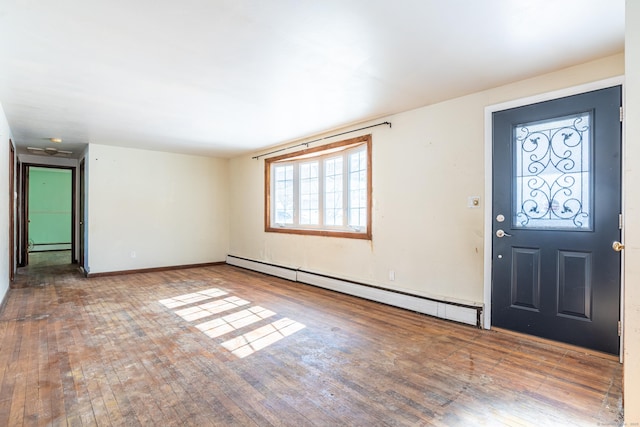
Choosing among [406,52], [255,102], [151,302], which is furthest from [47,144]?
[406,52]

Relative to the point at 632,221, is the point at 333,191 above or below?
above

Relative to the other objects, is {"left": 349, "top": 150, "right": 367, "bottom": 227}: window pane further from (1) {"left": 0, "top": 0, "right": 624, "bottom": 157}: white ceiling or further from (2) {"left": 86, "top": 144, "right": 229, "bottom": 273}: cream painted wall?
(2) {"left": 86, "top": 144, "right": 229, "bottom": 273}: cream painted wall

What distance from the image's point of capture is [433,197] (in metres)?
3.71

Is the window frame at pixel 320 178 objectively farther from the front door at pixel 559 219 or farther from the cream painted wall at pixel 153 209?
the cream painted wall at pixel 153 209

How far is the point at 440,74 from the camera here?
289 cm

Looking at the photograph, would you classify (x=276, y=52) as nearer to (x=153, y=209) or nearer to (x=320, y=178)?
(x=320, y=178)

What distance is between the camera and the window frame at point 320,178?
439cm

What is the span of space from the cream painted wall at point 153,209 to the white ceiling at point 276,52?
203cm

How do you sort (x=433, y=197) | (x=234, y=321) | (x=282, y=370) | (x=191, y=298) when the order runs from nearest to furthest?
(x=282, y=370)
(x=234, y=321)
(x=433, y=197)
(x=191, y=298)

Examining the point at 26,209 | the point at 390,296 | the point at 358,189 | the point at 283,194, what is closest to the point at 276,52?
the point at 358,189

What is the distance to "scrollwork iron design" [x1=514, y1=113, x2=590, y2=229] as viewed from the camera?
2.71 metres

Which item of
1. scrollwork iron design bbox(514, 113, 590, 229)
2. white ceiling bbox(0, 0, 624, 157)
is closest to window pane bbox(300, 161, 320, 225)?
white ceiling bbox(0, 0, 624, 157)

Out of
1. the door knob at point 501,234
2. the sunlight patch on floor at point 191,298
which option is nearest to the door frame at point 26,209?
the sunlight patch on floor at point 191,298

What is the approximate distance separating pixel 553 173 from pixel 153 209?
651 cm
